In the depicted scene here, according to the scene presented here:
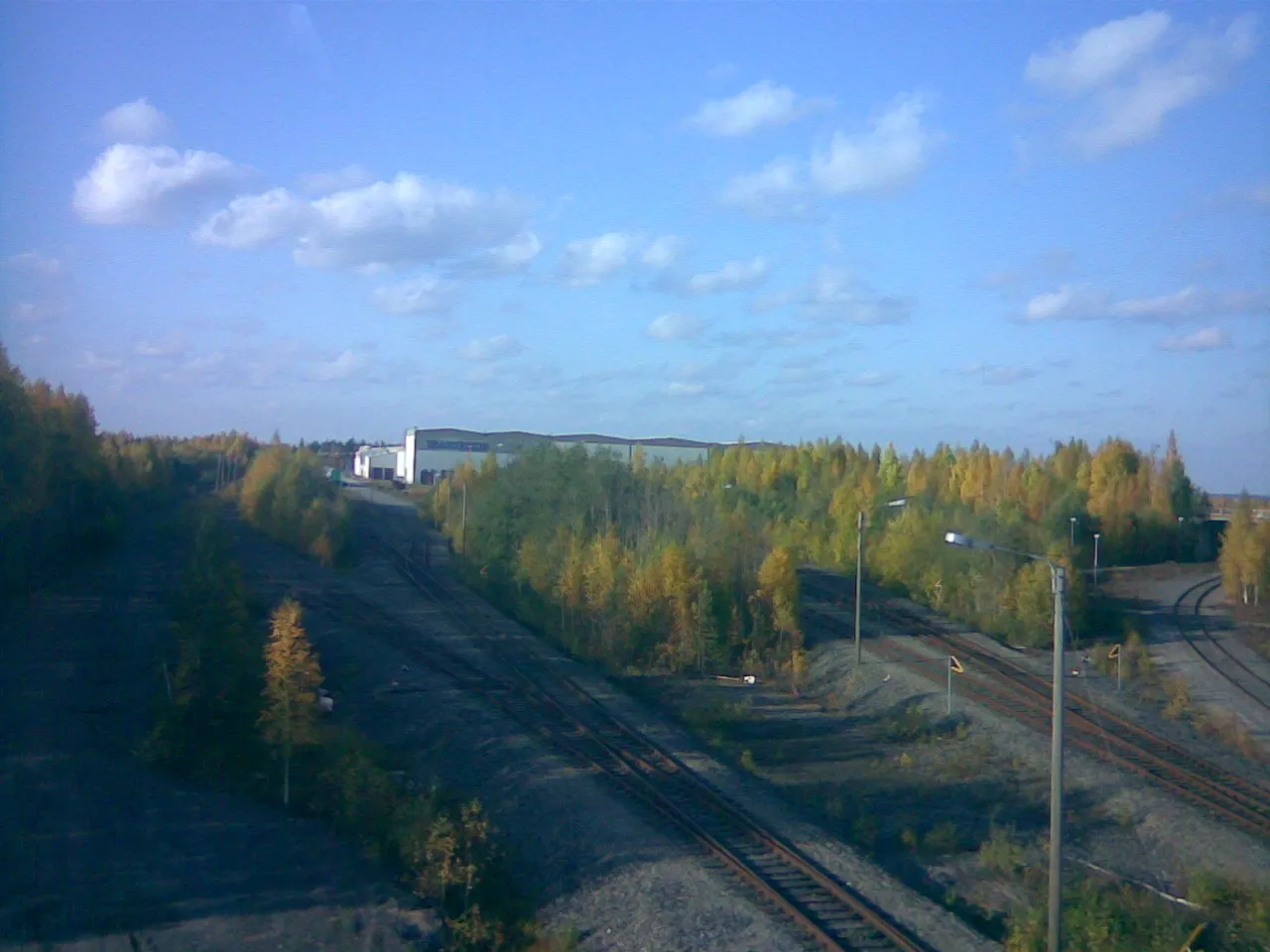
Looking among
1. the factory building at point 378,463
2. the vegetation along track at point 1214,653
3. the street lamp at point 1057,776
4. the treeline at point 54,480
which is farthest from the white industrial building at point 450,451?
the street lamp at point 1057,776

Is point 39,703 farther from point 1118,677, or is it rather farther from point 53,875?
point 1118,677

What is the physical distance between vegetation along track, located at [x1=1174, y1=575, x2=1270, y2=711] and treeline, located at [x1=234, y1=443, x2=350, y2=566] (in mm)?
19683

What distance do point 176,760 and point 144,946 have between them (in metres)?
4.22

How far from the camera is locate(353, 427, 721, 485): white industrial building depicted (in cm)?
3681

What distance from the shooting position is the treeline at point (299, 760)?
26.9 ft

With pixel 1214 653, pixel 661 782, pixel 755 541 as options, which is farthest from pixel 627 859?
pixel 1214 653

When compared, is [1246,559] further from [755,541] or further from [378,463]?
[378,463]

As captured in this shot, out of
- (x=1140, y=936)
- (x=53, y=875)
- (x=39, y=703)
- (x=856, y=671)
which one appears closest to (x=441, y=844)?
(x=53, y=875)

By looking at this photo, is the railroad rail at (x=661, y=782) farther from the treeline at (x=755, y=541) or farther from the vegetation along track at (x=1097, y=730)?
the vegetation along track at (x=1097, y=730)

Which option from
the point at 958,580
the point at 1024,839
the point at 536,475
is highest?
the point at 536,475

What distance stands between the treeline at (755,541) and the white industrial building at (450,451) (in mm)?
1917

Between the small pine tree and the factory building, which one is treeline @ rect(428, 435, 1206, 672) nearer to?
the small pine tree

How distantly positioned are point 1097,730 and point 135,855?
11328 millimetres

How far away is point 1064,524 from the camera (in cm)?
2630
